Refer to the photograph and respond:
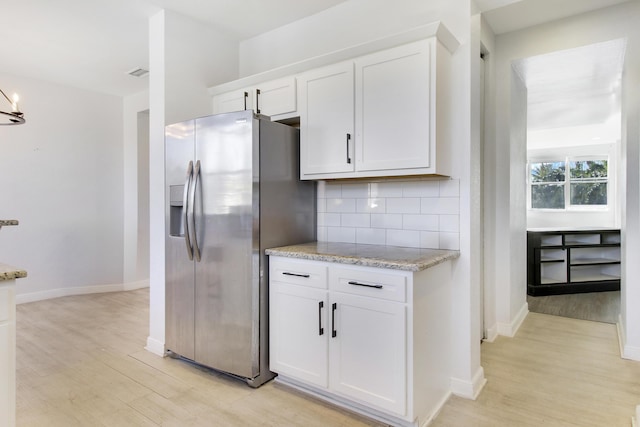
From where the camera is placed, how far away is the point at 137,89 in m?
4.95

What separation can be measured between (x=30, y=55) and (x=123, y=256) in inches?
106

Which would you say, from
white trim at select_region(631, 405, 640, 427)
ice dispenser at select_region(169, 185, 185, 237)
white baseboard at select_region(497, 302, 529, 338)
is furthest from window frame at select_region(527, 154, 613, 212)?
ice dispenser at select_region(169, 185, 185, 237)

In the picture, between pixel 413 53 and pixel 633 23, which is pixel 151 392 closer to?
pixel 413 53

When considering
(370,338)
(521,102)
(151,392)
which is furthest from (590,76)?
(151,392)

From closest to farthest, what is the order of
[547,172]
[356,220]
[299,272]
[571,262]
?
[299,272] → [356,220] → [571,262] → [547,172]

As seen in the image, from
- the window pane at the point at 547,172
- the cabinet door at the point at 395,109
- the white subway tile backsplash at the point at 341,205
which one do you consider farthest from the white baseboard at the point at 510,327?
the window pane at the point at 547,172

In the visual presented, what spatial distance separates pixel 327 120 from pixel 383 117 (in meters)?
0.42

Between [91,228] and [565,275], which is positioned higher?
[91,228]

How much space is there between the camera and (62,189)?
187 inches

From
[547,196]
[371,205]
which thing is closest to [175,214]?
[371,205]

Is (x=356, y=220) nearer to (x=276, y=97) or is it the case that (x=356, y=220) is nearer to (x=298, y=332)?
(x=298, y=332)

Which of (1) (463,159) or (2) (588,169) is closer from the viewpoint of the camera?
(1) (463,159)

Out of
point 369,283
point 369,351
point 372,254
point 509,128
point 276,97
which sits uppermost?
point 276,97

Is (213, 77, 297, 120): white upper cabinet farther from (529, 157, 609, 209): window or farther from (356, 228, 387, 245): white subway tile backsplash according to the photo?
(529, 157, 609, 209): window
